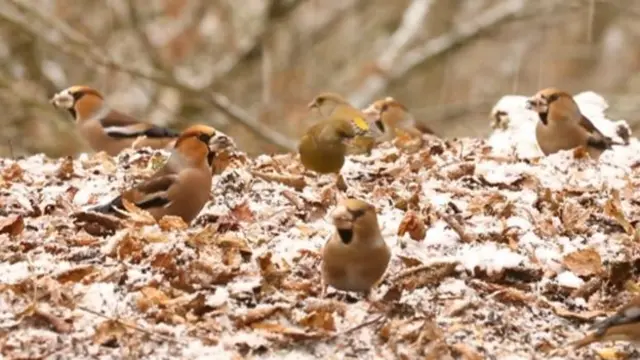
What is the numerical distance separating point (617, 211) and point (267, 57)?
26.8 feet

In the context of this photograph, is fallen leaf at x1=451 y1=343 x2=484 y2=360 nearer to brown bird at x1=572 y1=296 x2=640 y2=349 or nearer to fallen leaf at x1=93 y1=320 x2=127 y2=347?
brown bird at x1=572 y1=296 x2=640 y2=349

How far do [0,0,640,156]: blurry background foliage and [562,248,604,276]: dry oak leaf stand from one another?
526 cm

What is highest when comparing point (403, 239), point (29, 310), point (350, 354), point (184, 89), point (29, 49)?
point (29, 49)

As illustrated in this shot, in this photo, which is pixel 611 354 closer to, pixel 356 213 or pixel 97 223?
pixel 356 213

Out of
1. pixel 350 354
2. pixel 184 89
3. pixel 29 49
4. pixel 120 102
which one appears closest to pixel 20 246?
pixel 350 354

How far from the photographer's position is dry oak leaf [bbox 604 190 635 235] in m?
4.89

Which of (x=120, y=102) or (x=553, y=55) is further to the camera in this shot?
(x=553, y=55)

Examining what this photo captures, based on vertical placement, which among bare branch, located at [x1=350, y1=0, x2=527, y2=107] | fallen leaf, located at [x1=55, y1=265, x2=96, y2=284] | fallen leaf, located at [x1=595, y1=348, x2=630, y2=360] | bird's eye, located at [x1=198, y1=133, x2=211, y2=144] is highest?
bare branch, located at [x1=350, y1=0, x2=527, y2=107]

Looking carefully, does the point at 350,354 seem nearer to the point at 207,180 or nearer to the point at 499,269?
the point at 499,269

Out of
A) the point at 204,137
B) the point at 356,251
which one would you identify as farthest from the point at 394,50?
the point at 356,251

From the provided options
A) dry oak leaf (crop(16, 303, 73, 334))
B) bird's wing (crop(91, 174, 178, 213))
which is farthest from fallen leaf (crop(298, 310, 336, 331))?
bird's wing (crop(91, 174, 178, 213))

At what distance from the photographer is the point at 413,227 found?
15.5 ft

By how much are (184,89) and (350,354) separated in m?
6.36

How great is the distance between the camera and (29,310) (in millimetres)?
3865
